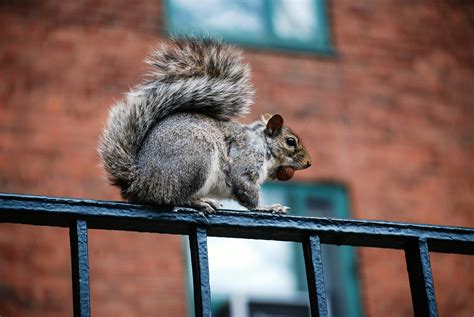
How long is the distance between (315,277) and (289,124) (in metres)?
6.85

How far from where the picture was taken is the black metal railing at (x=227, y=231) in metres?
2.12

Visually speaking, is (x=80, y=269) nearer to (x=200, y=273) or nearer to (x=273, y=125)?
(x=200, y=273)

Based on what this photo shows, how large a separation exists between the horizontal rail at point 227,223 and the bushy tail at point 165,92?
0.81 metres

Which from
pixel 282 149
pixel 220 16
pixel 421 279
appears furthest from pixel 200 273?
pixel 220 16

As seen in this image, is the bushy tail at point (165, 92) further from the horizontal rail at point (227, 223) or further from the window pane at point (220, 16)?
the window pane at point (220, 16)

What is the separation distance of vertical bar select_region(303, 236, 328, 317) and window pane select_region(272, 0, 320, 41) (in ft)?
24.8

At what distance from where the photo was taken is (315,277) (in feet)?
7.48

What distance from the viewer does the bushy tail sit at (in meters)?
3.12

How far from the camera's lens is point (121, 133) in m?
3.14

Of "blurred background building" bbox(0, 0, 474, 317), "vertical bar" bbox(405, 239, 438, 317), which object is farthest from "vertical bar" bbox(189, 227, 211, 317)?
"blurred background building" bbox(0, 0, 474, 317)

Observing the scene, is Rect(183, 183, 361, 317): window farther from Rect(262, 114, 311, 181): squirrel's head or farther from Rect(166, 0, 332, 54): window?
Rect(262, 114, 311, 181): squirrel's head

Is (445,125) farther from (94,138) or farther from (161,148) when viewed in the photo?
(161,148)

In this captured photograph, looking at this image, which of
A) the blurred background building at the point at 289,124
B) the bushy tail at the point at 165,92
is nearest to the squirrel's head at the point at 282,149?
the bushy tail at the point at 165,92

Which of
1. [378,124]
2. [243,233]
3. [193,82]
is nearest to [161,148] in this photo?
[193,82]
